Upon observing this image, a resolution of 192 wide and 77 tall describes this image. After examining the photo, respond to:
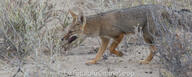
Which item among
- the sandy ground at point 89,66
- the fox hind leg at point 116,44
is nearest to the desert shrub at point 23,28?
the sandy ground at point 89,66

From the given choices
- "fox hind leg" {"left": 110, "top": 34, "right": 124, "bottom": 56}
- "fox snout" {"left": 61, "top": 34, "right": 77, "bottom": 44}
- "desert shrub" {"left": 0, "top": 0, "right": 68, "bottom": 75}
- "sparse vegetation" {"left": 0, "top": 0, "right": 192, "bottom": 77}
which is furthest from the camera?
"fox hind leg" {"left": 110, "top": 34, "right": 124, "bottom": 56}

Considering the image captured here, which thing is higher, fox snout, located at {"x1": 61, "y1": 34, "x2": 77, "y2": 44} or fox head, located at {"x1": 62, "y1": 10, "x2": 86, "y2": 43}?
fox head, located at {"x1": 62, "y1": 10, "x2": 86, "y2": 43}

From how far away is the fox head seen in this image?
244 inches

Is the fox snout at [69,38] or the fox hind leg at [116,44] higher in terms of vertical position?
the fox snout at [69,38]

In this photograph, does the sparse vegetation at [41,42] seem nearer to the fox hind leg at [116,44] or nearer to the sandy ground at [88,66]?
the sandy ground at [88,66]

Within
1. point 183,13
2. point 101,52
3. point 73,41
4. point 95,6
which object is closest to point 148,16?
point 183,13

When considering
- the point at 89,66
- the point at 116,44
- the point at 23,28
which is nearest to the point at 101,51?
the point at 116,44

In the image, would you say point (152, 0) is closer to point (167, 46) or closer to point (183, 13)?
point (183, 13)

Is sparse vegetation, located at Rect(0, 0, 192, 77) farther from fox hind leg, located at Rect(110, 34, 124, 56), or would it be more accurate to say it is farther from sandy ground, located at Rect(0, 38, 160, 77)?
fox hind leg, located at Rect(110, 34, 124, 56)

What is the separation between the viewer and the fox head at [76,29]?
6.21 metres

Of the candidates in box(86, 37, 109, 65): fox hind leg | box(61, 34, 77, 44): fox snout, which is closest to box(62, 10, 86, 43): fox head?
box(61, 34, 77, 44): fox snout

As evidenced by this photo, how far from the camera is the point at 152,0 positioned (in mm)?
7793

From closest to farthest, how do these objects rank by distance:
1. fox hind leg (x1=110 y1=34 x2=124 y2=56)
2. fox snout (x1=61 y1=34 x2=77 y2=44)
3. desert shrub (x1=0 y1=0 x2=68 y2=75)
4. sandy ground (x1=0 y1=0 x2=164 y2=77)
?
sandy ground (x1=0 y1=0 x2=164 y2=77) < desert shrub (x1=0 y1=0 x2=68 y2=75) < fox snout (x1=61 y1=34 x2=77 y2=44) < fox hind leg (x1=110 y1=34 x2=124 y2=56)

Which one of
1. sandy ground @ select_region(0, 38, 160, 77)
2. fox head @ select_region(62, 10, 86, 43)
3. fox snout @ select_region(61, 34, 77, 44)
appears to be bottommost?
sandy ground @ select_region(0, 38, 160, 77)
